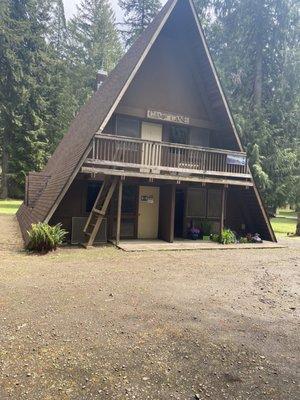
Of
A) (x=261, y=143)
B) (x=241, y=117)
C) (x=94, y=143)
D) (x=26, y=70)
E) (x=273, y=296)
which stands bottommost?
(x=273, y=296)

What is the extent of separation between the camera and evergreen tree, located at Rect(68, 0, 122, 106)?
44781 millimetres

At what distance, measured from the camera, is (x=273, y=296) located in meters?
7.14

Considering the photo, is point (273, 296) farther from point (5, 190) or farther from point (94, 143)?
point (5, 190)

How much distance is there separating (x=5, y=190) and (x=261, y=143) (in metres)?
26.1

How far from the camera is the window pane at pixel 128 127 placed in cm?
1401

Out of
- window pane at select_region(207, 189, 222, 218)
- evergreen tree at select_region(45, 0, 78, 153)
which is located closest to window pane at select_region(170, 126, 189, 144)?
window pane at select_region(207, 189, 222, 218)

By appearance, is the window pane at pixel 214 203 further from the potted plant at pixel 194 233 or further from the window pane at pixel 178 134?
the window pane at pixel 178 134

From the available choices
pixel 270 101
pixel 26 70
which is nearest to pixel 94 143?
pixel 270 101

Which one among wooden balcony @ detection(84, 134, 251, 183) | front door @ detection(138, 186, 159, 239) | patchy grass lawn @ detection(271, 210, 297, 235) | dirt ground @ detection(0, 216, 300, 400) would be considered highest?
wooden balcony @ detection(84, 134, 251, 183)

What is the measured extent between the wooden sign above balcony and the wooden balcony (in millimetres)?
1448

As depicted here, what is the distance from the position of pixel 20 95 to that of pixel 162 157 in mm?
29315

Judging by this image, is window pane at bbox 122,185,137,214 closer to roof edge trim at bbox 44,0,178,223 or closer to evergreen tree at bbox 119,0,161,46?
roof edge trim at bbox 44,0,178,223

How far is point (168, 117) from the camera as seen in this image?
14594 mm

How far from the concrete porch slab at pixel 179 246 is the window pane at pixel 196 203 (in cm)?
141
